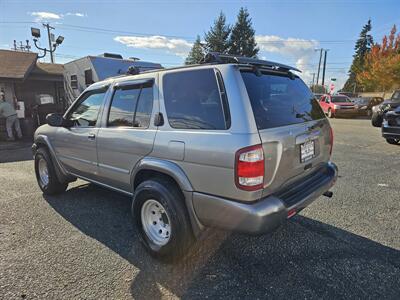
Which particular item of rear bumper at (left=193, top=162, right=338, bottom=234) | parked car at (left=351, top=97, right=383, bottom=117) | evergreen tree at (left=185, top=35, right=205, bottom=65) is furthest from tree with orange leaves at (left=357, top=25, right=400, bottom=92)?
rear bumper at (left=193, top=162, right=338, bottom=234)

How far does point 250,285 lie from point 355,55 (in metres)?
68.4

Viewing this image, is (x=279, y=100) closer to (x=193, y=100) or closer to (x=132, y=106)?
(x=193, y=100)

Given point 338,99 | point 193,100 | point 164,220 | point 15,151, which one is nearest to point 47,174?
point 164,220

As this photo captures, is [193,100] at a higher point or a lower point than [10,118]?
higher

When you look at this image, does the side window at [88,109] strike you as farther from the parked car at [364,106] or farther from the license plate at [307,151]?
the parked car at [364,106]

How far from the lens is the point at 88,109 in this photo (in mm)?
3828

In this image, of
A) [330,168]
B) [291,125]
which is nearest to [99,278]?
[291,125]

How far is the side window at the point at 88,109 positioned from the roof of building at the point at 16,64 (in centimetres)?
1026

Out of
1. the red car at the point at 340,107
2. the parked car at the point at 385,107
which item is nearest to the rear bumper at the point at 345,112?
the red car at the point at 340,107

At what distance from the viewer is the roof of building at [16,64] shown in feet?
39.5

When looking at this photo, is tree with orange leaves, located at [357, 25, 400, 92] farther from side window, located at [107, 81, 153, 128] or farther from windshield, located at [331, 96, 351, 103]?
side window, located at [107, 81, 153, 128]

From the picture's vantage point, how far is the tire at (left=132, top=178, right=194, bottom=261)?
2555 mm

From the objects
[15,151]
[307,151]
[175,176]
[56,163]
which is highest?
[307,151]

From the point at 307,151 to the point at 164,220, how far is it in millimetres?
1629
